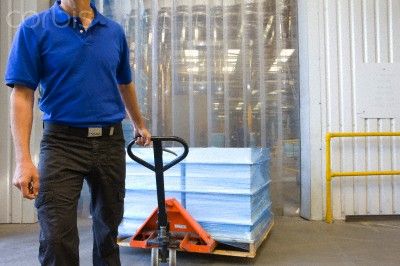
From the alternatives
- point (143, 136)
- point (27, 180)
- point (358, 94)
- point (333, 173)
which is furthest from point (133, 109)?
point (358, 94)

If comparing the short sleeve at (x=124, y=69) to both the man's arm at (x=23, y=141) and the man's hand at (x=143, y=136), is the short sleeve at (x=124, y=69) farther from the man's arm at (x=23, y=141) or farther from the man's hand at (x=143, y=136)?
the man's arm at (x=23, y=141)

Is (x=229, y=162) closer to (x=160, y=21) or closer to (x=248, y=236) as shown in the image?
(x=248, y=236)

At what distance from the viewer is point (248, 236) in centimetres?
257

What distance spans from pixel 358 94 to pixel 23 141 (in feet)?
11.3

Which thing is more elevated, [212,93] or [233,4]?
[233,4]

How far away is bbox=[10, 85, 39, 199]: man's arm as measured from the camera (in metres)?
1.35

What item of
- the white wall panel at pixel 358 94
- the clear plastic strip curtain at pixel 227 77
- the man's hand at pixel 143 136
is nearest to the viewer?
the man's hand at pixel 143 136

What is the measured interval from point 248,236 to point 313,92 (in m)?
1.93

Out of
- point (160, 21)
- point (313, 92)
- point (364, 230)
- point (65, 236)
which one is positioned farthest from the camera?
point (160, 21)

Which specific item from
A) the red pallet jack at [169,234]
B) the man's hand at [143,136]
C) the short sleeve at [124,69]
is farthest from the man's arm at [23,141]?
the red pallet jack at [169,234]

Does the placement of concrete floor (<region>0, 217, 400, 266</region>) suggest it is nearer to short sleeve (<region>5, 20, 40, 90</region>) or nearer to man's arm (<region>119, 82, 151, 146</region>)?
man's arm (<region>119, 82, 151, 146</region>)

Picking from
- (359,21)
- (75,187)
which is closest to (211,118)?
(359,21)

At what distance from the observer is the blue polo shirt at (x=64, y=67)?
4.83 feet

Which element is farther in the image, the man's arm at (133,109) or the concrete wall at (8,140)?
the concrete wall at (8,140)
